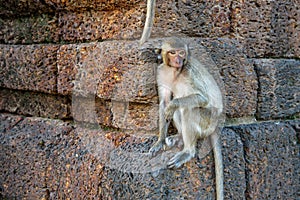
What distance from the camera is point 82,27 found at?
2.85m

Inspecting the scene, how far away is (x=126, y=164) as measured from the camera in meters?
2.47

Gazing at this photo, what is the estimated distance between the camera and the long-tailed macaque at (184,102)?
7.88 ft

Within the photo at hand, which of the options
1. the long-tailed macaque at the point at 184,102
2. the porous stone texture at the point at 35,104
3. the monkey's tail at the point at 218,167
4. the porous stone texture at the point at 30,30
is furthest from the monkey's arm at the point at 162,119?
the porous stone texture at the point at 30,30

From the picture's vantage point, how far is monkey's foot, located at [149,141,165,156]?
244 centimetres

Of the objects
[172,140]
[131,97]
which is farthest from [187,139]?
[131,97]

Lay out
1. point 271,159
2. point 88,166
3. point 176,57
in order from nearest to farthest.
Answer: point 176,57
point 88,166
point 271,159

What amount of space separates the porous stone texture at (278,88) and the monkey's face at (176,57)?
0.63m

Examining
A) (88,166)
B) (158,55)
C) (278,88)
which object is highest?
(158,55)

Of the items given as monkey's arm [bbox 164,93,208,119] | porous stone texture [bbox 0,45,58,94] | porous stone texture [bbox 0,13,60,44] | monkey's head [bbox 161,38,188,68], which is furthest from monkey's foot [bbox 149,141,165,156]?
porous stone texture [bbox 0,13,60,44]

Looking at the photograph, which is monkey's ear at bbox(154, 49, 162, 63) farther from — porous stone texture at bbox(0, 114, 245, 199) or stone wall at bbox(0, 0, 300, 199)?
porous stone texture at bbox(0, 114, 245, 199)

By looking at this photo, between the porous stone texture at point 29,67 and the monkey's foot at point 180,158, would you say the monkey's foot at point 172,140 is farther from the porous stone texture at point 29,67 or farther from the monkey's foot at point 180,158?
the porous stone texture at point 29,67

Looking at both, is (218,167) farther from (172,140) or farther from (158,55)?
(158,55)

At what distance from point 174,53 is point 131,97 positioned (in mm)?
315

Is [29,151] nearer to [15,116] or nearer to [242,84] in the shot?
[15,116]
